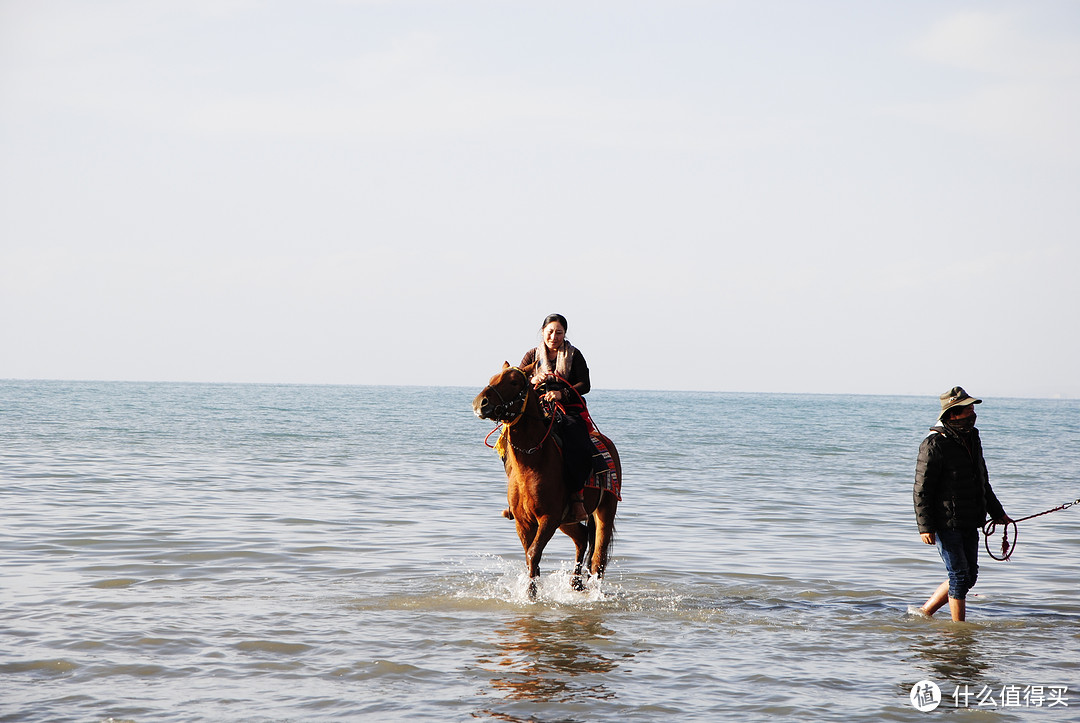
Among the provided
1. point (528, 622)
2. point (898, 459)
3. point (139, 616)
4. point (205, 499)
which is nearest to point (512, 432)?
point (528, 622)

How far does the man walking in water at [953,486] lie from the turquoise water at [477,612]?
78 centimetres

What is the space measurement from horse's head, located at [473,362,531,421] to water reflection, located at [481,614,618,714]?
66.5 inches

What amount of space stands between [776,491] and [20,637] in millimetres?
14937

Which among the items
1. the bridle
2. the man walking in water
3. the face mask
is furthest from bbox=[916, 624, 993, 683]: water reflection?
the bridle

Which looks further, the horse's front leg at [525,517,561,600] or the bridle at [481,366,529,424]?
the horse's front leg at [525,517,561,600]

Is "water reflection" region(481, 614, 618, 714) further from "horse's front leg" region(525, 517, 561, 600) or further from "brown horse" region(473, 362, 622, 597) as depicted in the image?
"brown horse" region(473, 362, 622, 597)

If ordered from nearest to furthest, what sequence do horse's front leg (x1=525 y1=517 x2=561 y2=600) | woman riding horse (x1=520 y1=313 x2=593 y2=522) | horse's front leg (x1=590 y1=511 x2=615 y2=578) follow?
horse's front leg (x1=525 y1=517 x2=561 y2=600) → woman riding horse (x1=520 y1=313 x2=593 y2=522) → horse's front leg (x1=590 y1=511 x2=615 y2=578)

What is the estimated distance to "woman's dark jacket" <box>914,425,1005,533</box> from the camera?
24.1 ft

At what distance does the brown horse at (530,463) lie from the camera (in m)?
7.57

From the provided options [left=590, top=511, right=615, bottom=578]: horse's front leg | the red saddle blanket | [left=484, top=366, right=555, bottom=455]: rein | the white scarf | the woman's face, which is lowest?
[left=590, top=511, right=615, bottom=578]: horse's front leg

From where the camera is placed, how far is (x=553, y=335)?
834 centimetres

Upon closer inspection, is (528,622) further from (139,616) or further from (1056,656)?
(1056,656)

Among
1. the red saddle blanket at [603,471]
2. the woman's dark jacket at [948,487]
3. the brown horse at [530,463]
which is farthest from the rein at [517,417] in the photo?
the woman's dark jacket at [948,487]

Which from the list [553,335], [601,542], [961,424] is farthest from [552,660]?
[961,424]
